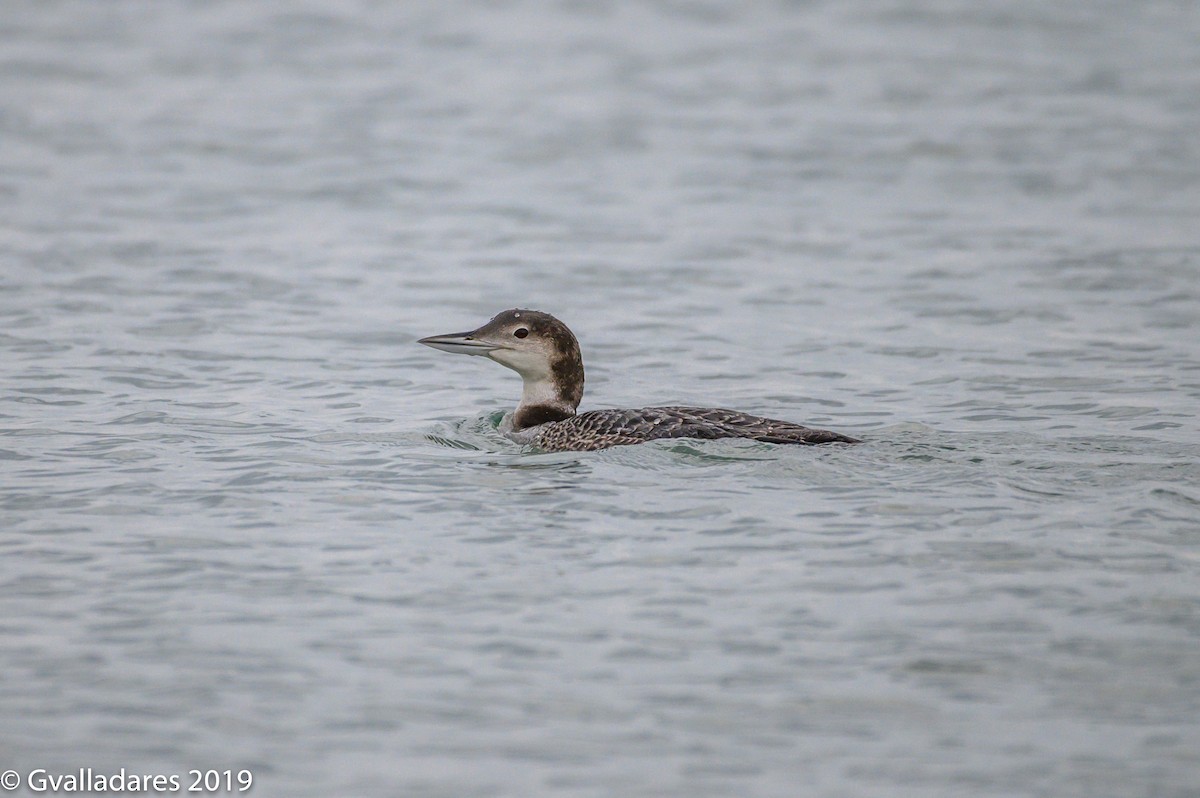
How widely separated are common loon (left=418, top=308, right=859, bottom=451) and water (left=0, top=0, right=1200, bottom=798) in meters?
0.21

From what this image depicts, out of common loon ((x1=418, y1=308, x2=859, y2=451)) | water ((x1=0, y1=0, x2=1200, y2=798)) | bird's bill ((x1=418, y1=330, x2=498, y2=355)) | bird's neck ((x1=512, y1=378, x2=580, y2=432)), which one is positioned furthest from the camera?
bird's neck ((x1=512, y1=378, x2=580, y2=432))

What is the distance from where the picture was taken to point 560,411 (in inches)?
425

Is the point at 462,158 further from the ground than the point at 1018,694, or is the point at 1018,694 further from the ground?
the point at 462,158

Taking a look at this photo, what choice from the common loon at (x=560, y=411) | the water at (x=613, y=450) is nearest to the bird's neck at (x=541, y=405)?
the common loon at (x=560, y=411)

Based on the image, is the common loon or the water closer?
the water

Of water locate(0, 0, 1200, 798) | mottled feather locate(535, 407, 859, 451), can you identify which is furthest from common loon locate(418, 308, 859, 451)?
water locate(0, 0, 1200, 798)

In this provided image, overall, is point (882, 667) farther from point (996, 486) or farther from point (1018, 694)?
point (996, 486)

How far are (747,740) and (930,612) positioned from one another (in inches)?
54.6

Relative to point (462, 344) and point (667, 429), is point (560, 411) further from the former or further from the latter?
point (667, 429)

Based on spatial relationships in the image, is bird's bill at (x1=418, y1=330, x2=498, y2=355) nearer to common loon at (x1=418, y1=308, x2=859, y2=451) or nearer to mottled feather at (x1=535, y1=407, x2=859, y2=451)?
common loon at (x1=418, y1=308, x2=859, y2=451)

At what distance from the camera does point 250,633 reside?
7.21 meters

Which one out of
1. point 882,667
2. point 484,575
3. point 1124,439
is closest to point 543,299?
point 1124,439

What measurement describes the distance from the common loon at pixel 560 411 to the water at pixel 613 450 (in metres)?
0.21

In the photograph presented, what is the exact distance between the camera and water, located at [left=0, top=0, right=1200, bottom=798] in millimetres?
6430
